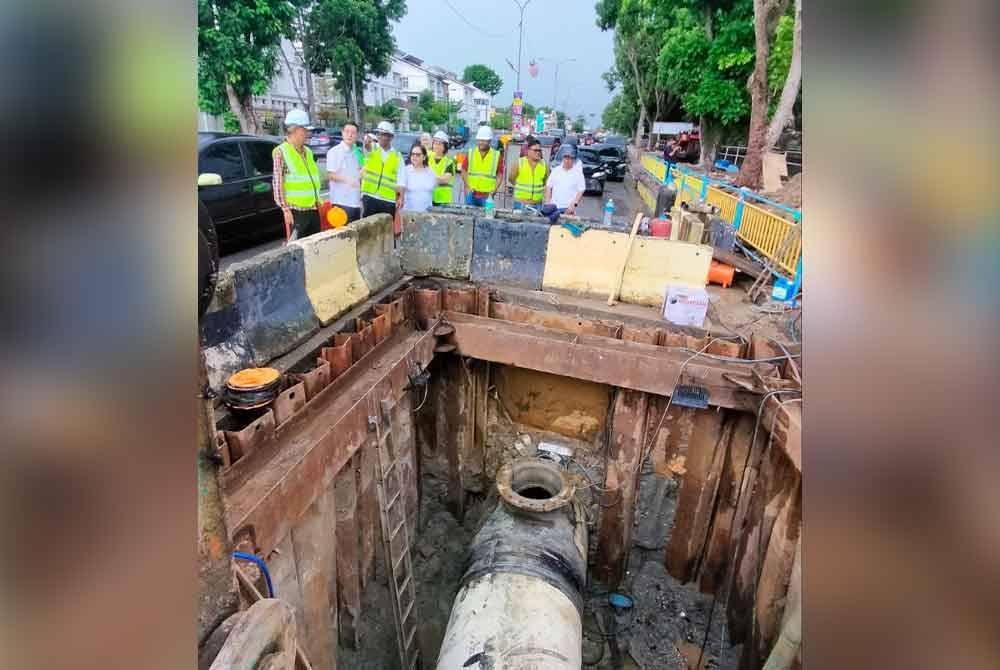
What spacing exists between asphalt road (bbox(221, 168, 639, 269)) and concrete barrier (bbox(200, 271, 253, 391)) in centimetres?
540

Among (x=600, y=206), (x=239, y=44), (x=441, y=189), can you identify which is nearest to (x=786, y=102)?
(x=600, y=206)

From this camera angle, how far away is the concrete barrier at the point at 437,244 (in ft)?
22.4

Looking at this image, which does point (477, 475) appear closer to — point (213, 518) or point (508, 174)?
point (213, 518)

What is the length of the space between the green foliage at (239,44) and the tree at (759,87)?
16.1 metres

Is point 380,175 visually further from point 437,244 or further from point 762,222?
point 762,222

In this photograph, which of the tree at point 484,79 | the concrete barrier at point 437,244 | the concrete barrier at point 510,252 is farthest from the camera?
the tree at point 484,79

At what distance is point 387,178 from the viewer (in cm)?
748

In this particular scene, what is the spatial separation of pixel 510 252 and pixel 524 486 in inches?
120

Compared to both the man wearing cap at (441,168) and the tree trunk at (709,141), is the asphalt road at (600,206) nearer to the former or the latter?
the man wearing cap at (441,168)

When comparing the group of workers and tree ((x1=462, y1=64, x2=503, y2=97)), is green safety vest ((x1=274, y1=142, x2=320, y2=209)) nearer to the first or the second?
the group of workers

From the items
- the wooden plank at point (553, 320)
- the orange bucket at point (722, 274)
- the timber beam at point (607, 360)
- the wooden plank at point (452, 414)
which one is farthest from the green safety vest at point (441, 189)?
the orange bucket at point (722, 274)

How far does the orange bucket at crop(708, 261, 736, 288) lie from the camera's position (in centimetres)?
792
